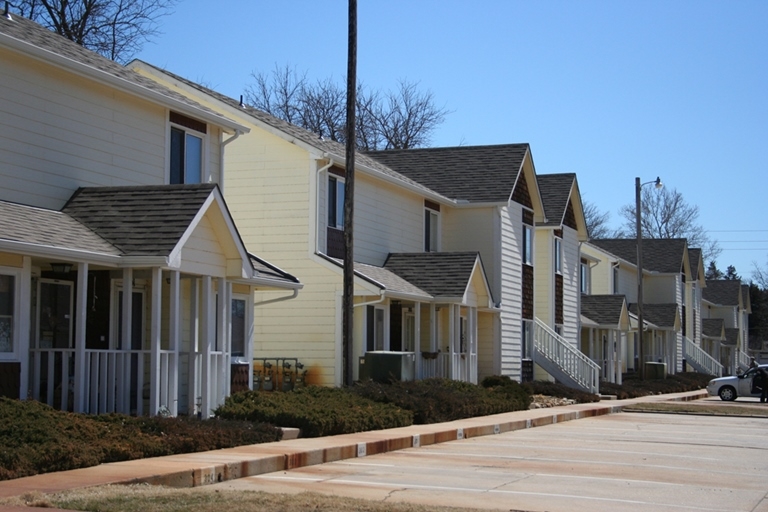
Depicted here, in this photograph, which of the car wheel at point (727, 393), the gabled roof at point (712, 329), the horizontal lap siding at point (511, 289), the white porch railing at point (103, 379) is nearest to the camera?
the white porch railing at point (103, 379)

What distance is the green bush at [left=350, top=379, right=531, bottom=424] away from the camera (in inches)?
837

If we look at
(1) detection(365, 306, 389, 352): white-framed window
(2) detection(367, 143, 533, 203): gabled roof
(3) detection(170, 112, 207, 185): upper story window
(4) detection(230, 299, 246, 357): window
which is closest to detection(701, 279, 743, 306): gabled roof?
(2) detection(367, 143, 533, 203): gabled roof

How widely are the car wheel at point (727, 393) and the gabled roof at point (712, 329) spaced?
36.3 metres

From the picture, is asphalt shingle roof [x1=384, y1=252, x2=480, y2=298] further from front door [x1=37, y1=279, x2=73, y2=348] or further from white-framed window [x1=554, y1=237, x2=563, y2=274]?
front door [x1=37, y1=279, x2=73, y2=348]

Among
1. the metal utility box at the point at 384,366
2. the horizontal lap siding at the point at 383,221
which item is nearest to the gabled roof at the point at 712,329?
the horizontal lap siding at the point at 383,221

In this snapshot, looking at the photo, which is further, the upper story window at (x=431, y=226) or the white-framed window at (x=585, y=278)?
the white-framed window at (x=585, y=278)

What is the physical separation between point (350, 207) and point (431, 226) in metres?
12.4

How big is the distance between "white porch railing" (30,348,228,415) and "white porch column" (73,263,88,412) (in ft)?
0.28

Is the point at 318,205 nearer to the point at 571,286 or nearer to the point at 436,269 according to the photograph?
the point at 436,269

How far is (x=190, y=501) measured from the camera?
1000 cm

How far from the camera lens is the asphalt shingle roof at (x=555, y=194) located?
39906mm

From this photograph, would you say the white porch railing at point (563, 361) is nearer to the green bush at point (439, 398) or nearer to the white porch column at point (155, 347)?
the green bush at point (439, 398)

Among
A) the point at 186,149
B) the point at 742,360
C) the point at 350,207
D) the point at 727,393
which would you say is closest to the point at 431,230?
the point at 350,207

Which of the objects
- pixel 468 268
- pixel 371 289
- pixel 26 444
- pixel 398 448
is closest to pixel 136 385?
pixel 398 448
